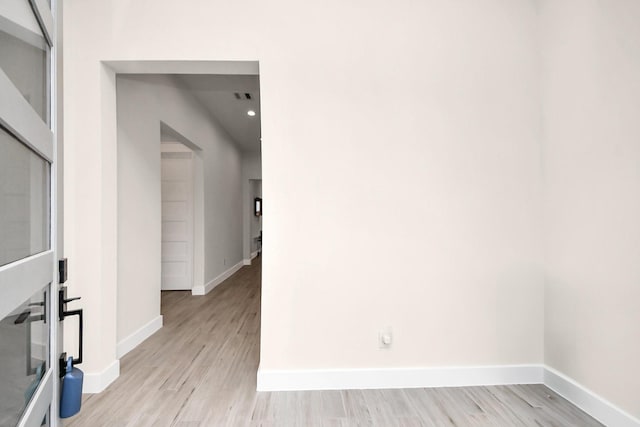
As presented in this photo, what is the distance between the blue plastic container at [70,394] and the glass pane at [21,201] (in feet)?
1.52

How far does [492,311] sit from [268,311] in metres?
1.59

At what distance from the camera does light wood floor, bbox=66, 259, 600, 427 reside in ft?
5.84

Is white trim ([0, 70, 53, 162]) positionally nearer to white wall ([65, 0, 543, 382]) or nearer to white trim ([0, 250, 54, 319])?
white trim ([0, 250, 54, 319])

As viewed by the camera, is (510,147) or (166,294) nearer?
(510,147)

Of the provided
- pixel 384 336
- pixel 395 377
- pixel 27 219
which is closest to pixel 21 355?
pixel 27 219

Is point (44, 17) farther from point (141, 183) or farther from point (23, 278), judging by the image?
point (141, 183)

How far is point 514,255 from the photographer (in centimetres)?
222

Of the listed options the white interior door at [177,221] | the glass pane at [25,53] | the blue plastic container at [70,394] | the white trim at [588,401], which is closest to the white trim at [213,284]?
the white interior door at [177,221]

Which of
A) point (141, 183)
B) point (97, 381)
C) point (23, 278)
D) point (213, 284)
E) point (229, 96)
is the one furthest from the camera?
point (213, 284)

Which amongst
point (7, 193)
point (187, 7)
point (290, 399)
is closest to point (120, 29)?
point (187, 7)

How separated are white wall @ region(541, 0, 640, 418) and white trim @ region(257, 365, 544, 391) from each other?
0.90ft

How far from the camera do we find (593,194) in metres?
1.85

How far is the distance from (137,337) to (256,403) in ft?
5.17

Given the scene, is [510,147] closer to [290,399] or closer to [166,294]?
[290,399]
